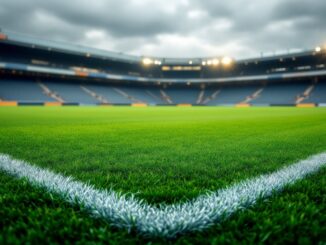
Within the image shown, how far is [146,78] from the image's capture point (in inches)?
1789

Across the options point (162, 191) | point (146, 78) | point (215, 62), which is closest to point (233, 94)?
point (215, 62)

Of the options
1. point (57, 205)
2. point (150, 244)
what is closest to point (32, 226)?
point (57, 205)

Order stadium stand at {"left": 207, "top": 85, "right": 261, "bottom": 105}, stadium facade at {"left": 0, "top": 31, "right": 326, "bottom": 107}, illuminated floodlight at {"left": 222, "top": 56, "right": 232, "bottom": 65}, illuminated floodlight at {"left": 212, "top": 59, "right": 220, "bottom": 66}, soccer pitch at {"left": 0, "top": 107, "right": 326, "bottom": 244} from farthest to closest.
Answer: illuminated floodlight at {"left": 212, "top": 59, "right": 220, "bottom": 66} < illuminated floodlight at {"left": 222, "top": 56, "right": 232, "bottom": 65} < stadium stand at {"left": 207, "top": 85, "right": 261, "bottom": 105} < stadium facade at {"left": 0, "top": 31, "right": 326, "bottom": 107} < soccer pitch at {"left": 0, "top": 107, "right": 326, "bottom": 244}

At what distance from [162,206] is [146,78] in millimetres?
45129

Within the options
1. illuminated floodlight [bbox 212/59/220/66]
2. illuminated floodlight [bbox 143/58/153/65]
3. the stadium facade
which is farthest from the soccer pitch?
illuminated floodlight [bbox 212/59/220/66]

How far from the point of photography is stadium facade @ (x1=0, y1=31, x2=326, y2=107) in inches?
1271

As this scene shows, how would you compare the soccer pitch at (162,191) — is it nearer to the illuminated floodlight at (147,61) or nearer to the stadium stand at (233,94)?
the stadium stand at (233,94)

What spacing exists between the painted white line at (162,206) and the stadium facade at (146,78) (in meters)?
29.7

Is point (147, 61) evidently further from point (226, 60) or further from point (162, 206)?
point (162, 206)

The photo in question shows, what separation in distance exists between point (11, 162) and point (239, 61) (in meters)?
42.1

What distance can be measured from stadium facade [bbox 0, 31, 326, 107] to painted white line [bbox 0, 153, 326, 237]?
29.7 metres

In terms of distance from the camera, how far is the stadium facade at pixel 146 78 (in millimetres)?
32281

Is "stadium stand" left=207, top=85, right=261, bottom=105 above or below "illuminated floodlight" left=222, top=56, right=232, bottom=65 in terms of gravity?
below

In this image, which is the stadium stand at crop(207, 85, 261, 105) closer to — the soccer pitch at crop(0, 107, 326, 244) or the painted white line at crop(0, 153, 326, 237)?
the soccer pitch at crop(0, 107, 326, 244)
